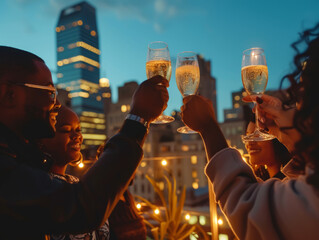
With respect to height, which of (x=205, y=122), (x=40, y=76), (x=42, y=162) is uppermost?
(x=40, y=76)

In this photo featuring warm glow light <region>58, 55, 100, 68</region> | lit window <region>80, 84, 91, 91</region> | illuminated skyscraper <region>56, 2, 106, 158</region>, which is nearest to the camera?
illuminated skyscraper <region>56, 2, 106, 158</region>

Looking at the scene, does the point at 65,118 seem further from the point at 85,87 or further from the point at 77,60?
the point at 77,60

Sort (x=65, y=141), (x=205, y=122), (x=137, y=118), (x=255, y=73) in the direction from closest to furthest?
1. (x=137, y=118)
2. (x=205, y=122)
3. (x=255, y=73)
4. (x=65, y=141)

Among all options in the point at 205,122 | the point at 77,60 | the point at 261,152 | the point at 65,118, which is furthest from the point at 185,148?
the point at 77,60

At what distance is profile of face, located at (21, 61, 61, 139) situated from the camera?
1153 millimetres

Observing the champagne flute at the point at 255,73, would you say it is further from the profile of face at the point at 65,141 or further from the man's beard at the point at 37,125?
the profile of face at the point at 65,141

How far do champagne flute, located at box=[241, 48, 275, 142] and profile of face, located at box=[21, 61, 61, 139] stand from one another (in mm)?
1169

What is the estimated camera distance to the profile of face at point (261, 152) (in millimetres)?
2426

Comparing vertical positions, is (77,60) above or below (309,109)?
above

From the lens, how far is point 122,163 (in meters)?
0.97

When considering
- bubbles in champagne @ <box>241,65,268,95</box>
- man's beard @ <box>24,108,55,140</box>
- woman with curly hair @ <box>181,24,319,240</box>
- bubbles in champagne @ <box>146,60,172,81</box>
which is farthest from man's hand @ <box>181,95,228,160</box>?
man's beard @ <box>24,108,55,140</box>

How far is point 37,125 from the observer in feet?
3.85

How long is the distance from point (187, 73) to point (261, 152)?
1277 mm

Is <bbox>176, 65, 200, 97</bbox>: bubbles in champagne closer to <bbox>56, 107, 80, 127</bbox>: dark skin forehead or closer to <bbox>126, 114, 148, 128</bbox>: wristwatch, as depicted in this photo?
<bbox>126, 114, 148, 128</bbox>: wristwatch
